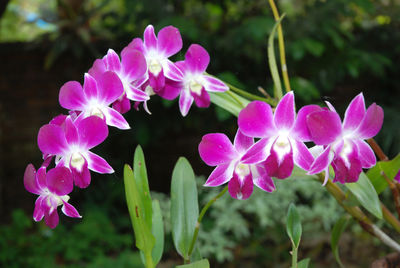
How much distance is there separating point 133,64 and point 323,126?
0.72 ft

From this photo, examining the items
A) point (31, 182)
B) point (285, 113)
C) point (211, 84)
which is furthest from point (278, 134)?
point (31, 182)

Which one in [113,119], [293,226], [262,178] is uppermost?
[113,119]

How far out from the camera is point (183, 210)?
0.58m

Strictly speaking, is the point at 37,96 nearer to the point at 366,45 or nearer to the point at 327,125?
the point at 366,45

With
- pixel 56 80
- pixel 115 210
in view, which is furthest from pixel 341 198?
pixel 56 80

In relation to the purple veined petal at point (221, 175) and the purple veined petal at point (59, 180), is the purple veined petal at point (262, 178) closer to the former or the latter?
the purple veined petal at point (221, 175)

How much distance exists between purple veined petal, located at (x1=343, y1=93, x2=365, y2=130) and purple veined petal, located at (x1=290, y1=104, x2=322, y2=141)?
4cm

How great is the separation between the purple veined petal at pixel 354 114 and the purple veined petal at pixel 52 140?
0.27 metres

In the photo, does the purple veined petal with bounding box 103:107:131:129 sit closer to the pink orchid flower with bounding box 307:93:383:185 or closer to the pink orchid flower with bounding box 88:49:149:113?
the pink orchid flower with bounding box 88:49:149:113

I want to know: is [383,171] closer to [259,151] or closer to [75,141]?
[259,151]

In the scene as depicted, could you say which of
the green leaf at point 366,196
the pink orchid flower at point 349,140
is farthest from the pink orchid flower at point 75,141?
the green leaf at point 366,196

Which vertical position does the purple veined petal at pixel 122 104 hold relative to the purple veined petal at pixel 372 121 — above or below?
above

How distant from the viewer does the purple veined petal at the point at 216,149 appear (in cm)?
41

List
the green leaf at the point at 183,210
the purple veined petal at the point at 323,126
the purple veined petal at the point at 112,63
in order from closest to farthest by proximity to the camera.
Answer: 1. the purple veined petal at the point at 323,126
2. the purple veined petal at the point at 112,63
3. the green leaf at the point at 183,210
